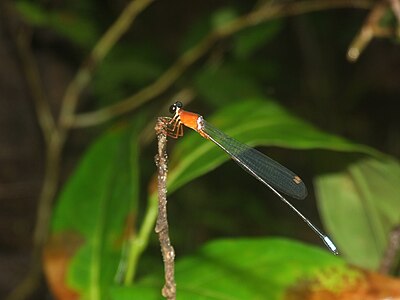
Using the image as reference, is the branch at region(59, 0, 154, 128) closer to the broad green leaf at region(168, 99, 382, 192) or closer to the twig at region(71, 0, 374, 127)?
the twig at region(71, 0, 374, 127)

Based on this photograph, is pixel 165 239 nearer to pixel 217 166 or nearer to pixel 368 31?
pixel 217 166

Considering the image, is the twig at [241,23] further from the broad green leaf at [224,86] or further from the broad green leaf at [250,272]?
the broad green leaf at [250,272]

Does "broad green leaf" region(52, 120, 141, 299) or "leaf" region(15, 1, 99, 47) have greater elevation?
"leaf" region(15, 1, 99, 47)

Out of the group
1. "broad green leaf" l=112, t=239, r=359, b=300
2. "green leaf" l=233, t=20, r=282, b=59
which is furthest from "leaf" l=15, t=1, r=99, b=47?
"broad green leaf" l=112, t=239, r=359, b=300

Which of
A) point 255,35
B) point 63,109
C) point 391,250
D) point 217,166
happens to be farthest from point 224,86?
point 391,250

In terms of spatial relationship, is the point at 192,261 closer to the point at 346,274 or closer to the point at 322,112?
the point at 346,274

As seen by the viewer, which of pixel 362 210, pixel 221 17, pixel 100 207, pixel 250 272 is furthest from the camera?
pixel 221 17

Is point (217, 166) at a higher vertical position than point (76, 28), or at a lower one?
lower
